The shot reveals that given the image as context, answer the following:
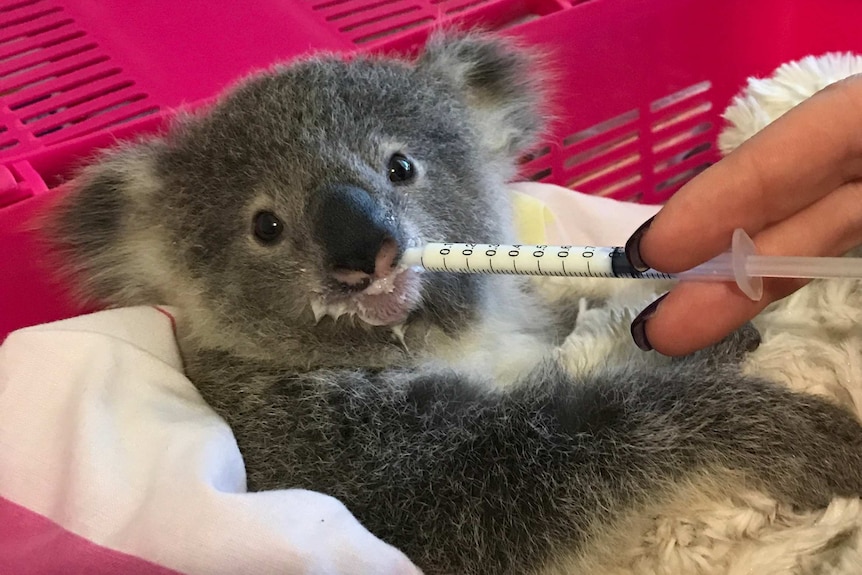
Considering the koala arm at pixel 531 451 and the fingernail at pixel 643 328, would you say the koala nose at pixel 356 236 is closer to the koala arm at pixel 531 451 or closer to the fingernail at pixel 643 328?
the koala arm at pixel 531 451

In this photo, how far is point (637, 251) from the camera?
120cm

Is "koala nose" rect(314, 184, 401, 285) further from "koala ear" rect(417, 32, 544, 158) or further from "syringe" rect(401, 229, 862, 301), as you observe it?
"koala ear" rect(417, 32, 544, 158)

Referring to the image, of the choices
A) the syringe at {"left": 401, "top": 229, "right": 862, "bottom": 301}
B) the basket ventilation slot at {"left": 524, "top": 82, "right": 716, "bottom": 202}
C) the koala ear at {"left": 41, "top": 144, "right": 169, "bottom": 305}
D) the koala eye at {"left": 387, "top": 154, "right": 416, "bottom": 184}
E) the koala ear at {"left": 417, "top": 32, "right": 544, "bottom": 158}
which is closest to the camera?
the syringe at {"left": 401, "top": 229, "right": 862, "bottom": 301}

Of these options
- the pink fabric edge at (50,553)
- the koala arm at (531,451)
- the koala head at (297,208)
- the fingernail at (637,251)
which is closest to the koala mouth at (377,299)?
the koala head at (297,208)

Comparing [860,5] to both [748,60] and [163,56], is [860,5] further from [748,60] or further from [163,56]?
[163,56]

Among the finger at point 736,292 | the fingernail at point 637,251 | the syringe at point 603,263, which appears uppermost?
the fingernail at point 637,251

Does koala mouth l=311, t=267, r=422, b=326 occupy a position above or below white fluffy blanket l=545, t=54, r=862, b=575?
above

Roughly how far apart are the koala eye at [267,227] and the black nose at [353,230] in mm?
124


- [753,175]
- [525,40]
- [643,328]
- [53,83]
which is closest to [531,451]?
[643,328]

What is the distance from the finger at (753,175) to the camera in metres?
1.18

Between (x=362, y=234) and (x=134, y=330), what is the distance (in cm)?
51

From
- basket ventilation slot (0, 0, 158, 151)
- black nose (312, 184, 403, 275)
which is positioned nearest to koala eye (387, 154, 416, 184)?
black nose (312, 184, 403, 275)

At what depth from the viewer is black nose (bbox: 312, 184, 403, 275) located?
1202 millimetres

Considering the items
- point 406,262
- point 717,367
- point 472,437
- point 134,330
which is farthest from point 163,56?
point 717,367
